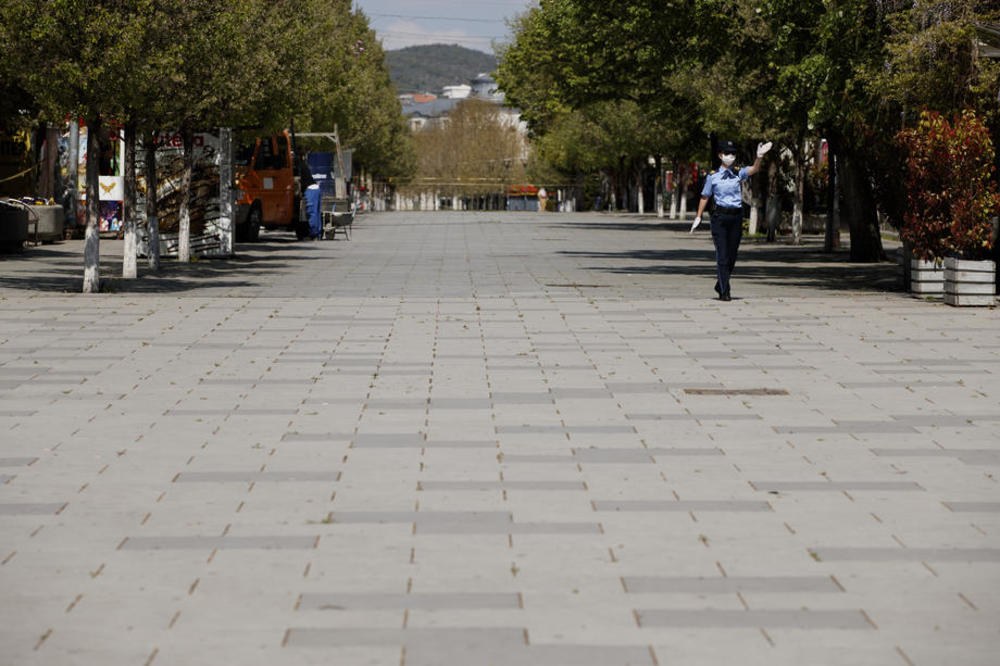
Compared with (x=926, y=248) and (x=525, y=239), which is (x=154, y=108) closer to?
(x=926, y=248)

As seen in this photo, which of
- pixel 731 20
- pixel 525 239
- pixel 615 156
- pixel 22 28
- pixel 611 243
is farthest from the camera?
pixel 615 156

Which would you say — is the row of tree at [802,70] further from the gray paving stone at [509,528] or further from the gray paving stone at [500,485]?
the gray paving stone at [509,528]

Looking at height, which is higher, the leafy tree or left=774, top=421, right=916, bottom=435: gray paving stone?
the leafy tree

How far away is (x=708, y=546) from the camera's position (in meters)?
6.19

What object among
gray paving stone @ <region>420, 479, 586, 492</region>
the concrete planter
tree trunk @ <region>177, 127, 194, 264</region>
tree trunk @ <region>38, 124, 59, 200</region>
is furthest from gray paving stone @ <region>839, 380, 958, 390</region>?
tree trunk @ <region>38, 124, 59, 200</region>

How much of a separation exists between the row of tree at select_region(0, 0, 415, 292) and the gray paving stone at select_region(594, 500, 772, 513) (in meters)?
13.4

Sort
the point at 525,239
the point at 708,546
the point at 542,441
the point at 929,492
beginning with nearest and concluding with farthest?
1. the point at 708,546
2. the point at 929,492
3. the point at 542,441
4. the point at 525,239

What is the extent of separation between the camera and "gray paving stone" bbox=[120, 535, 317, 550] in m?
6.17

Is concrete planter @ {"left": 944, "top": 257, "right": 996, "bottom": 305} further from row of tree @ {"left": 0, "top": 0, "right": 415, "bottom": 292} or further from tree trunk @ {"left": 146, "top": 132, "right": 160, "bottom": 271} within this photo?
tree trunk @ {"left": 146, "top": 132, "right": 160, "bottom": 271}

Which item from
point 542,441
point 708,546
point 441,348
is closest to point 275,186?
point 441,348

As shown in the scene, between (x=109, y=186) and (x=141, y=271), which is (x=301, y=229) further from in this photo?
(x=141, y=271)

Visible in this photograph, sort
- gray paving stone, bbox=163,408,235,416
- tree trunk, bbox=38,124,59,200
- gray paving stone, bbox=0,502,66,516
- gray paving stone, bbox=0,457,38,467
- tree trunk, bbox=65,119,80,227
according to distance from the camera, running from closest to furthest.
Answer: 1. gray paving stone, bbox=0,502,66,516
2. gray paving stone, bbox=0,457,38,467
3. gray paving stone, bbox=163,408,235,416
4. tree trunk, bbox=65,119,80,227
5. tree trunk, bbox=38,124,59,200

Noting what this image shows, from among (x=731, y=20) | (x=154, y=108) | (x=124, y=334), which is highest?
(x=731, y=20)

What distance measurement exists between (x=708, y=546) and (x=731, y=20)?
19.7 meters
